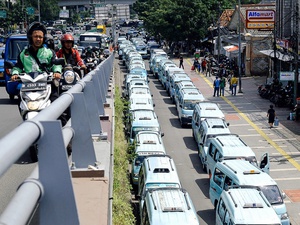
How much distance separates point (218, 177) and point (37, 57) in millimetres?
12963

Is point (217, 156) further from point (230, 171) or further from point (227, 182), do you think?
point (227, 182)

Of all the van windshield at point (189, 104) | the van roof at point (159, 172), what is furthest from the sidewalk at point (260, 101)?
the van roof at point (159, 172)

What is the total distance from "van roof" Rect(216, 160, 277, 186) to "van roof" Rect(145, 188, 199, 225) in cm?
262

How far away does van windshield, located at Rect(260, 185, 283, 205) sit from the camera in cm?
1830

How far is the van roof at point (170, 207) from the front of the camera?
15.5 m

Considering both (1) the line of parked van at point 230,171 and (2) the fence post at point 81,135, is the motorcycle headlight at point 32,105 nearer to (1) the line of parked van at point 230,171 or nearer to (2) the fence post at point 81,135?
(2) the fence post at point 81,135

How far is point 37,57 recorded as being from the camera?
8172 mm

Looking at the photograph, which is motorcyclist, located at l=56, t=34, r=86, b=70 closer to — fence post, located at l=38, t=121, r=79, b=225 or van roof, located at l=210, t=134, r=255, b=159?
fence post, located at l=38, t=121, r=79, b=225

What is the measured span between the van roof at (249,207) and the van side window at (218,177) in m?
2.55

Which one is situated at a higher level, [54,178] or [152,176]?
[54,178]

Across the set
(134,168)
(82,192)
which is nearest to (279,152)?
(134,168)

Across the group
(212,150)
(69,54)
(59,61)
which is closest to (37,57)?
(59,61)

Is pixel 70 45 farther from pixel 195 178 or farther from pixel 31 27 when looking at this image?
pixel 195 178

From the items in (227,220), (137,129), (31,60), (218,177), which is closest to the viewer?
(31,60)
